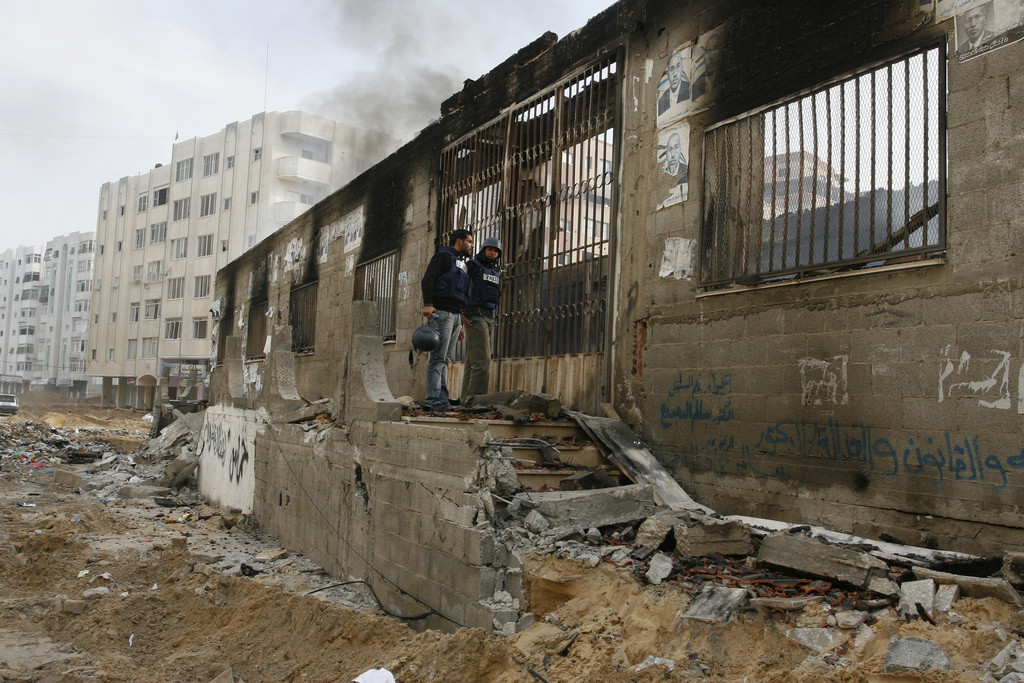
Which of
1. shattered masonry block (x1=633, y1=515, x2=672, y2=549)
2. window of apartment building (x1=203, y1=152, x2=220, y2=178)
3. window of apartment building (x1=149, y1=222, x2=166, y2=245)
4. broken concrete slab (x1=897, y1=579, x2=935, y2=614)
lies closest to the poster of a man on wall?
shattered masonry block (x1=633, y1=515, x2=672, y2=549)

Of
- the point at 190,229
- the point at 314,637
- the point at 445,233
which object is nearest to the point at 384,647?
the point at 314,637

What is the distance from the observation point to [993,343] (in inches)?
181

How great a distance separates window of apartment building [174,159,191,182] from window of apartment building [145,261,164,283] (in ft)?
19.0

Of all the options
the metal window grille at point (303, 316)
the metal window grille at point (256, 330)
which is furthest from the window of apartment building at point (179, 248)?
the metal window grille at point (303, 316)

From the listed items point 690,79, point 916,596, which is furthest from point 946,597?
point 690,79

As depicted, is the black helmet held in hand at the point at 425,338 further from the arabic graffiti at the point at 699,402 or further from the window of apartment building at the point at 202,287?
the window of apartment building at the point at 202,287

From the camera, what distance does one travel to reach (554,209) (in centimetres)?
907

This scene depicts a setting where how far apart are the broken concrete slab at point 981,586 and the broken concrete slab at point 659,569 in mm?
1452

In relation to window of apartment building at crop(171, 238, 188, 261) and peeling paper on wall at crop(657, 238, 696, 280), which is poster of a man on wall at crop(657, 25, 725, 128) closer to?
peeling paper on wall at crop(657, 238, 696, 280)

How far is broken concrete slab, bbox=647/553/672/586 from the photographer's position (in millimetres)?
4613

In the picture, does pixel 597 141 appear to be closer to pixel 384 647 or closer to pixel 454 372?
pixel 454 372

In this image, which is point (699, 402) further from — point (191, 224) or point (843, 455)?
point (191, 224)

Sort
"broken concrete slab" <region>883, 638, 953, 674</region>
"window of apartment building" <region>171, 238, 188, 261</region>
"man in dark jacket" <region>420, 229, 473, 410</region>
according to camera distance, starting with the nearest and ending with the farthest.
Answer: "broken concrete slab" <region>883, 638, 953, 674</region>, "man in dark jacket" <region>420, 229, 473, 410</region>, "window of apartment building" <region>171, 238, 188, 261</region>

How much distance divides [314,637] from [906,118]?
6312 millimetres
